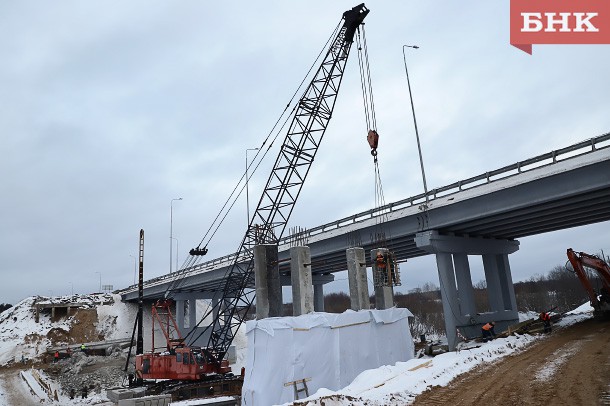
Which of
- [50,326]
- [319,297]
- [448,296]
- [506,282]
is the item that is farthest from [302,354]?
[50,326]

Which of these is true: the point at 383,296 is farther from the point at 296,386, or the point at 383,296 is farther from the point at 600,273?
the point at 600,273

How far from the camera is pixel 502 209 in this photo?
25625 millimetres

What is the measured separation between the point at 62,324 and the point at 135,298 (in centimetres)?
1169

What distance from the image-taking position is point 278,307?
909 inches

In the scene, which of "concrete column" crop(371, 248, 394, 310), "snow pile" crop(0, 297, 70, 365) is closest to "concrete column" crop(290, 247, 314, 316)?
"concrete column" crop(371, 248, 394, 310)

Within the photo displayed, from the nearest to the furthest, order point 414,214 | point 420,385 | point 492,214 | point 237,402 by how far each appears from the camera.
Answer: point 420,385 < point 237,402 < point 492,214 < point 414,214

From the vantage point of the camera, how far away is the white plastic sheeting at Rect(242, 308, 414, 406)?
1741cm

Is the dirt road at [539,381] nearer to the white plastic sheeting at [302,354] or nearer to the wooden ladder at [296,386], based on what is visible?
the white plastic sheeting at [302,354]

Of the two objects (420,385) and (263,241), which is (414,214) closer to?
(263,241)

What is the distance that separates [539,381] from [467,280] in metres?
20.9

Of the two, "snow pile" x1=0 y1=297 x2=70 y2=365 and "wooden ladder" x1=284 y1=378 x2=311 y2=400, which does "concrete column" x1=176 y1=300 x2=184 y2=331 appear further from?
"wooden ladder" x1=284 y1=378 x2=311 y2=400

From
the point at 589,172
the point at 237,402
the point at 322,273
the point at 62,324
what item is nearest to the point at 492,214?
the point at 589,172

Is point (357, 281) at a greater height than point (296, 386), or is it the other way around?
point (357, 281)

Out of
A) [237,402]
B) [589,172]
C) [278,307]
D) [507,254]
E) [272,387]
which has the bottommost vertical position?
[237,402]
